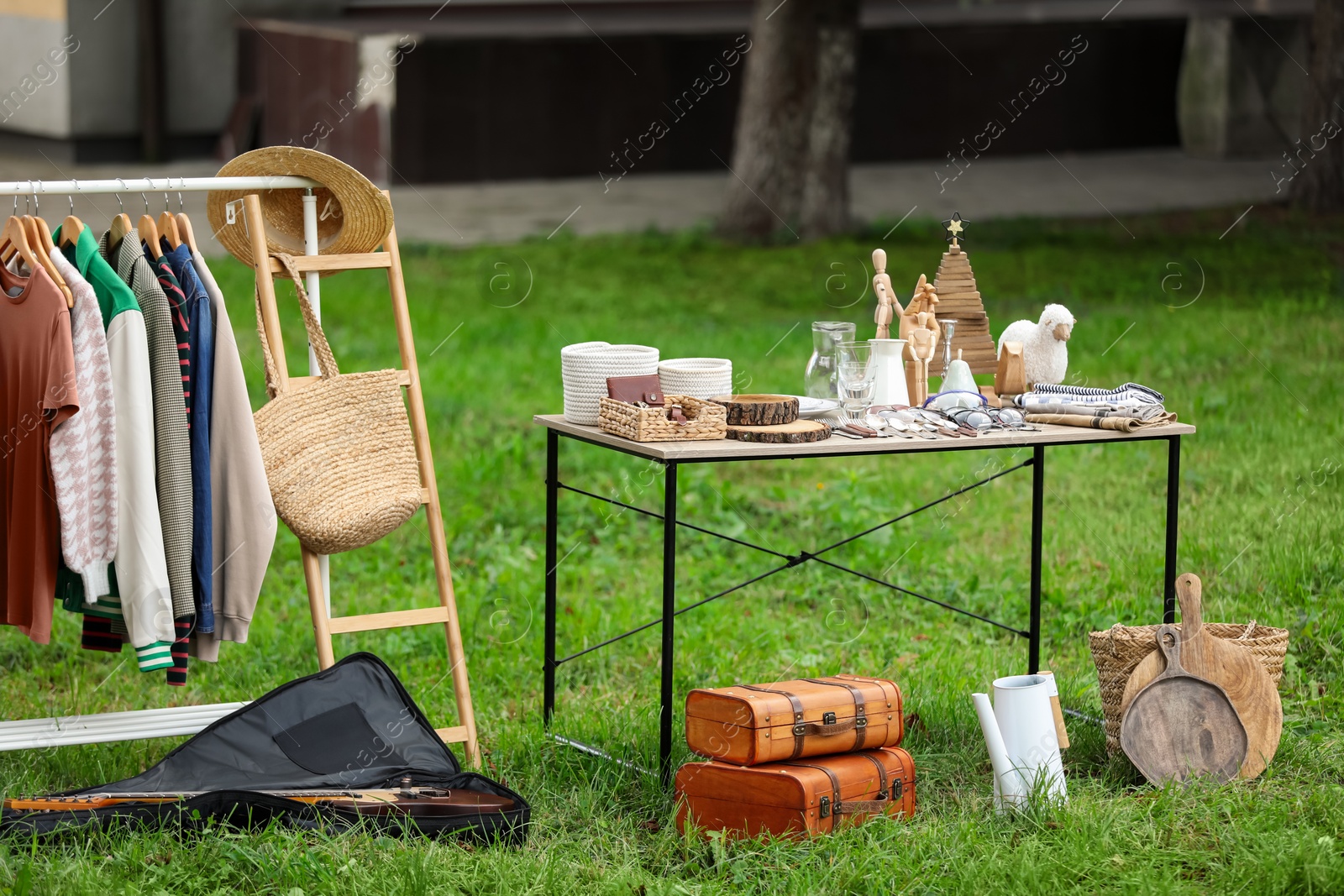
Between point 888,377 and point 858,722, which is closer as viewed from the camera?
point 858,722

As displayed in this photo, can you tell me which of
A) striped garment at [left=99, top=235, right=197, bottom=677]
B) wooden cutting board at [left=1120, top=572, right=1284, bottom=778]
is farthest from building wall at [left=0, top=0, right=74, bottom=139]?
wooden cutting board at [left=1120, top=572, right=1284, bottom=778]

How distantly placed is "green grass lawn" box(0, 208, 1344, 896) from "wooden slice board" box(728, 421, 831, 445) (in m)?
1.01

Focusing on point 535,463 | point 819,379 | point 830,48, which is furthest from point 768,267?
point 819,379

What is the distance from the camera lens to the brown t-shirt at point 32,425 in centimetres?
356

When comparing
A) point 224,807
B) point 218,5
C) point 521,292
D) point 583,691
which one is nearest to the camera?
point 224,807

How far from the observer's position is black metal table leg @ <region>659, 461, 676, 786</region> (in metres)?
3.74

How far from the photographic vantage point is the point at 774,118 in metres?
12.1

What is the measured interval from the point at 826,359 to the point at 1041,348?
0.76m

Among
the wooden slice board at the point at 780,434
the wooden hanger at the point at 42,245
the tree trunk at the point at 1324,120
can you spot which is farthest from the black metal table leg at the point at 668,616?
the tree trunk at the point at 1324,120

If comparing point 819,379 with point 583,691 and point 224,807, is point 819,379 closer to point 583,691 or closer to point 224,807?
point 583,691

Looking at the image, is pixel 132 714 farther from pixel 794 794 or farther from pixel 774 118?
pixel 774 118

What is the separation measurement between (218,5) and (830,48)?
7.32 m

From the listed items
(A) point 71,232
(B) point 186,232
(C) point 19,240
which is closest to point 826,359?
(B) point 186,232

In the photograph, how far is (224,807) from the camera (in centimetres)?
362
